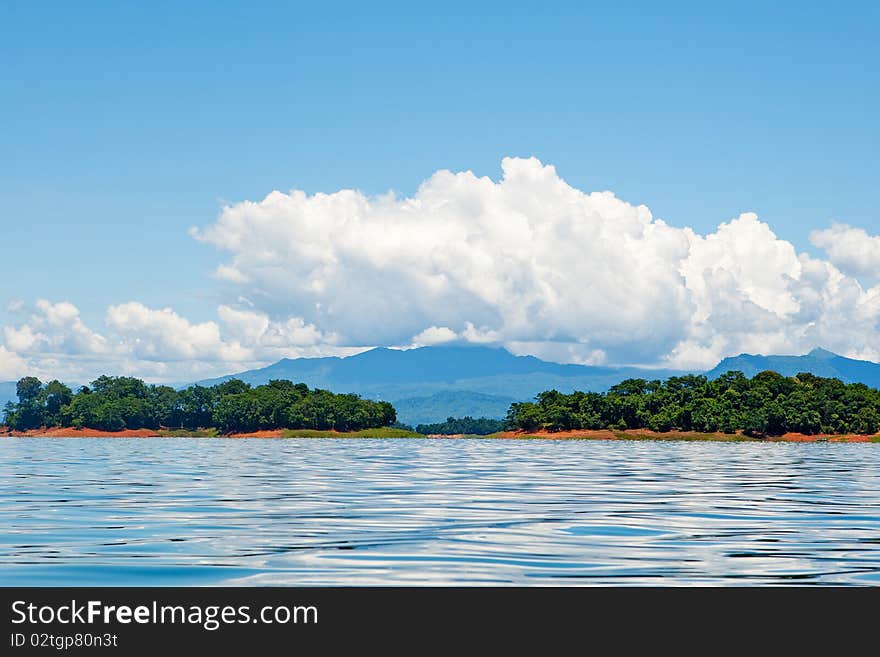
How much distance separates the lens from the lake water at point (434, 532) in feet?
72.3

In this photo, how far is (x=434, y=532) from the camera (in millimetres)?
29906

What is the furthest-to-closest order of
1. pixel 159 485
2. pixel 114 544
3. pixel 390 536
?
pixel 159 485 → pixel 390 536 → pixel 114 544

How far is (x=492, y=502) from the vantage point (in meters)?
41.0

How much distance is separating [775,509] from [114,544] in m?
24.4

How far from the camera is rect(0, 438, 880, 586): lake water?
22031 mm

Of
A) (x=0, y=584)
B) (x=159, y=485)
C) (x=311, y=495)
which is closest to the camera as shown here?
(x=0, y=584)

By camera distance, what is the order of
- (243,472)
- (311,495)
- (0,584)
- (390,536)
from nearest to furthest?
(0,584) < (390,536) < (311,495) < (243,472)
